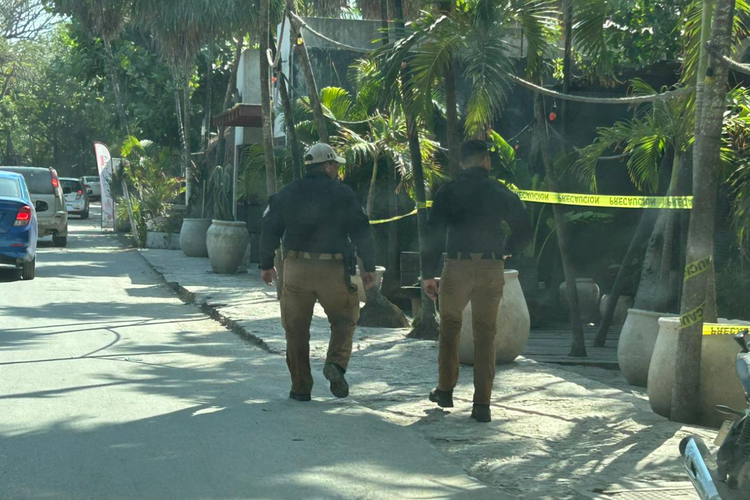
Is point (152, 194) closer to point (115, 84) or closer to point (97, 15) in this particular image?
point (97, 15)

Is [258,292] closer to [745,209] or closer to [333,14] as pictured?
[333,14]

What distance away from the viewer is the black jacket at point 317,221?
25.1ft

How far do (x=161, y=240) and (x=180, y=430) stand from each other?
20.6m

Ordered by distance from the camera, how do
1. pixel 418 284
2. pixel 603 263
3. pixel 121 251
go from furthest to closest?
pixel 121 251 < pixel 603 263 < pixel 418 284

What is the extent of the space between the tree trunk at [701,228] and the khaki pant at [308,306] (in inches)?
96.3

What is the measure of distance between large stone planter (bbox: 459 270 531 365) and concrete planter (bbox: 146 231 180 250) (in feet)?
59.1

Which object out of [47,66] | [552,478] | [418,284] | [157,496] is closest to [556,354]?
[418,284]

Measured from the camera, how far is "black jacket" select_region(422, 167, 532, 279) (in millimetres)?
7277

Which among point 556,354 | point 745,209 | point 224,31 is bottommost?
point 556,354

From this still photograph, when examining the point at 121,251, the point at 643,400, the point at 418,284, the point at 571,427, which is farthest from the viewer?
the point at 121,251

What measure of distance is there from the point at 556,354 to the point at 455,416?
17.9ft

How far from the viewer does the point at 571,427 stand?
7.01m

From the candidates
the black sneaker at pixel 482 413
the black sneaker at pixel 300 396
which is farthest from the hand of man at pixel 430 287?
the black sneaker at pixel 300 396

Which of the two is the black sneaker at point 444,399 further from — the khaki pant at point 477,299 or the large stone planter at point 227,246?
the large stone planter at point 227,246
